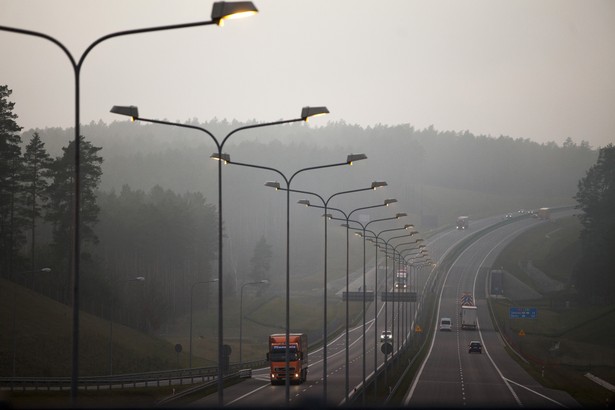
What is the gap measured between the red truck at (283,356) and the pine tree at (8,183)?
128ft

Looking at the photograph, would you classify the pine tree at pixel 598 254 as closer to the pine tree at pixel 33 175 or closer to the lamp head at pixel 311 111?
the pine tree at pixel 33 175

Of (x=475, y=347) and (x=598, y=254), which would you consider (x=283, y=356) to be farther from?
(x=598, y=254)

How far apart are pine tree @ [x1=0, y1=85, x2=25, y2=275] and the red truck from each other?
128ft

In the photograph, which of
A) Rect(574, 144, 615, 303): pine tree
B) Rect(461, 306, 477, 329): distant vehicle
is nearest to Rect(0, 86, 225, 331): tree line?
Rect(461, 306, 477, 329): distant vehicle

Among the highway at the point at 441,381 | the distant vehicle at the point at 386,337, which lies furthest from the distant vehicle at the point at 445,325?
the distant vehicle at the point at 386,337

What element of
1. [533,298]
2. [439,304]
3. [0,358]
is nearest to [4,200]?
[0,358]

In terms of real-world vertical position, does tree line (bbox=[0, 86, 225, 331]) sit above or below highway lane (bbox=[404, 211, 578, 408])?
above

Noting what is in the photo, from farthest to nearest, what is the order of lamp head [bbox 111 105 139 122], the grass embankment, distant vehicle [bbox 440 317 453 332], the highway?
distant vehicle [bbox 440 317 453 332] → the grass embankment → the highway → lamp head [bbox 111 105 139 122]

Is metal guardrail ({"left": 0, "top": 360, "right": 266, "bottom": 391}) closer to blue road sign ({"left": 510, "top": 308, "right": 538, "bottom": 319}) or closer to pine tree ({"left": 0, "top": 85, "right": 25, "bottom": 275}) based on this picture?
pine tree ({"left": 0, "top": 85, "right": 25, "bottom": 275})

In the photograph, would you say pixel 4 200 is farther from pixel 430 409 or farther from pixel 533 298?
pixel 533 298

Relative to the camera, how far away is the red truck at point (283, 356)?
78750mm

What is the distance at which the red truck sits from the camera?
258 feet

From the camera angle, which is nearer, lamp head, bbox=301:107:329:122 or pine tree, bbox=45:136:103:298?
lamp head, bbox=301:107:329:122

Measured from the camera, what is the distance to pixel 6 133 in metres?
103
